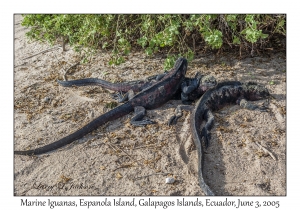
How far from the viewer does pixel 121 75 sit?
6.52 m

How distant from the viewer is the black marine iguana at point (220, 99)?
473cm

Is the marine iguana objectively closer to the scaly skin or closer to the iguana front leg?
the iguana front leg

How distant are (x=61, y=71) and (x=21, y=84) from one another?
0.83 m

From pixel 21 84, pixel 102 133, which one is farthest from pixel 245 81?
pixel 21 84

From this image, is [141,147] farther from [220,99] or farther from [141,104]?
[220,99]

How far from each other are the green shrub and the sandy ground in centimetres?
64

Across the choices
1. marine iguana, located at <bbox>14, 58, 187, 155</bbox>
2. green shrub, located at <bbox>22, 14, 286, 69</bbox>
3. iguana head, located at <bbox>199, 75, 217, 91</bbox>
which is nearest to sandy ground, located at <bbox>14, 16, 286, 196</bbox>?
marine iguana, located at <bbox>14, 58, 187, 155</bbox>

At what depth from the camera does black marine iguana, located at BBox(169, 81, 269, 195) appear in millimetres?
4727

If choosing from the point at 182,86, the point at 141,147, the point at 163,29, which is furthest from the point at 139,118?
the point at 163,29

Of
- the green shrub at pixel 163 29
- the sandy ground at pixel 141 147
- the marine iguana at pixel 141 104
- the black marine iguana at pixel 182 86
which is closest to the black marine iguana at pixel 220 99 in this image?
the sandy ground at pixel 141 147

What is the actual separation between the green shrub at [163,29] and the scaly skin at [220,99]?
2.47 ft

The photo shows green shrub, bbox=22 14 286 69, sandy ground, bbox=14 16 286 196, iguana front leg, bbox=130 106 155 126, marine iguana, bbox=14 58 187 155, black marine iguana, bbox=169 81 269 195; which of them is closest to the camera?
sandy ground, bbox=14 16 286 196

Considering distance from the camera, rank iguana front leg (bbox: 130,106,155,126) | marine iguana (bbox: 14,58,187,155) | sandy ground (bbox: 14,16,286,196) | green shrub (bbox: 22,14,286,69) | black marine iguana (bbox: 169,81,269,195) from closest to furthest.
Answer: sandy ground (bbox: 14,16,286,196) < marine iguana (bbox: 14,58,187,155) < black marine iguana (bbox: 169,81,269,195) < iguana front leg (bbox: 130,106,155,126) < green shrub (bbox: 22,14,286,69)

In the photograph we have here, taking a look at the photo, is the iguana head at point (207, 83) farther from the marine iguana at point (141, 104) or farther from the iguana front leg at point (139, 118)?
the iguana front leg at point (139, 118)
